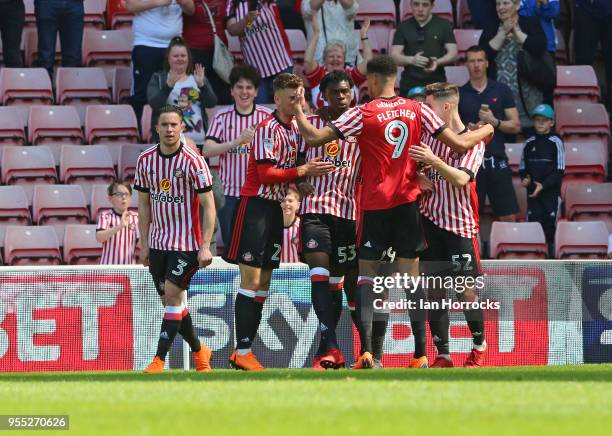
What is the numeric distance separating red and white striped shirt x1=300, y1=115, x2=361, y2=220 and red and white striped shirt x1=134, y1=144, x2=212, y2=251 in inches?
36.5

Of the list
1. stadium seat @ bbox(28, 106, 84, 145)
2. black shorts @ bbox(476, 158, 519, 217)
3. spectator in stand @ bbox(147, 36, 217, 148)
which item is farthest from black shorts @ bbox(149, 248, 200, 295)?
stadium seat @ bbox(28, 106, 84, 145)

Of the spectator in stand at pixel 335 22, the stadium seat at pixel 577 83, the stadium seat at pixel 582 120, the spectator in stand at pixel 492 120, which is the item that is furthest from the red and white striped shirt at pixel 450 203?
the stadium seat at pixel 577 83

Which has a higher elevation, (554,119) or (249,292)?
(554,119)

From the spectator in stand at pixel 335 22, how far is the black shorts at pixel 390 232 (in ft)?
18.6

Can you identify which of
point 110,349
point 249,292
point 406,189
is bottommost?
point 110,349

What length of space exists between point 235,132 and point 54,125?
10.1 feet

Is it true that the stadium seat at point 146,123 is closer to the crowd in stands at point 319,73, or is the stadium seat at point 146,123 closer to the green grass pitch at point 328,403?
the crowd in stands at point 319,73

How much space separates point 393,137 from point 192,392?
10.3 ft

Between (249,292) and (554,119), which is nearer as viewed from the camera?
(249,292)

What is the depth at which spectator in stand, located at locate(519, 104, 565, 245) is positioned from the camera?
1572cm

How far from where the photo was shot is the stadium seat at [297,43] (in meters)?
17.7

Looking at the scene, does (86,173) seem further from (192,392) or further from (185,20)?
(192,392)

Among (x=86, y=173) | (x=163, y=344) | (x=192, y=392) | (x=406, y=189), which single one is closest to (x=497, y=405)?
(x=192, y=392)

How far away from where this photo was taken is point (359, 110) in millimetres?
11016
